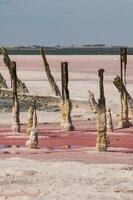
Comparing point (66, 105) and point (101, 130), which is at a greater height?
point (66, 105)

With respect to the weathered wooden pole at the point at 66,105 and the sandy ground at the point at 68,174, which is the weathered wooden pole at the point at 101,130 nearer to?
the sandy ground at the point at 68,174

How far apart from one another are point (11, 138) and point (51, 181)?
872 cm

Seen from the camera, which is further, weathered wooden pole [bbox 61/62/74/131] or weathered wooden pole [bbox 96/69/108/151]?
weathered wooden pole [bbox 61/62/74/131]

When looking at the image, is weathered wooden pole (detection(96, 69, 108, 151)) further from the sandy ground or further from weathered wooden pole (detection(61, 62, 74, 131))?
weathered wooden pole (detection(61, 62, 74, 131))

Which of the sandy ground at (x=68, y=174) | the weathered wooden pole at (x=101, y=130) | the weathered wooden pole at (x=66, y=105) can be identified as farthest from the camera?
the weathered wooden pole at (x=66, y=105)

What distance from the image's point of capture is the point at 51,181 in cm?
1375

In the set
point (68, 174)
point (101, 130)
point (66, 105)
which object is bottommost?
point (68, 174)

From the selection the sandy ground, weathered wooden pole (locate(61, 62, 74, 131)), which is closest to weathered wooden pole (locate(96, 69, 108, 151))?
the sandy ground

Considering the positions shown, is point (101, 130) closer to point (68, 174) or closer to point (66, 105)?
point (68, 174)

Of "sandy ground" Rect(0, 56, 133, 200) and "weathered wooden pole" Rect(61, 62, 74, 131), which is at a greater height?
"weathered wooden pole" Rect(61, 62, 74, 131)

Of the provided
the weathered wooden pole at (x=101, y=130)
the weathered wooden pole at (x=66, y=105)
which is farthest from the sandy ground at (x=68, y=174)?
the weathered wooden pole at (x=66, y=105)

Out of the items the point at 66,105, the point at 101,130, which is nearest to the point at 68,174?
the point at 101,130

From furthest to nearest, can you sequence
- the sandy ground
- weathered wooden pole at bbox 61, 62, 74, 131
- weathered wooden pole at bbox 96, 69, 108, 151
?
weathered wooden pole at bbox 61, 62, 74, 131
weathered wooden pole at bbox 96, 69, 108, 151
the sandy ground

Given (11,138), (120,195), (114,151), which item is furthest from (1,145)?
(120,195)
